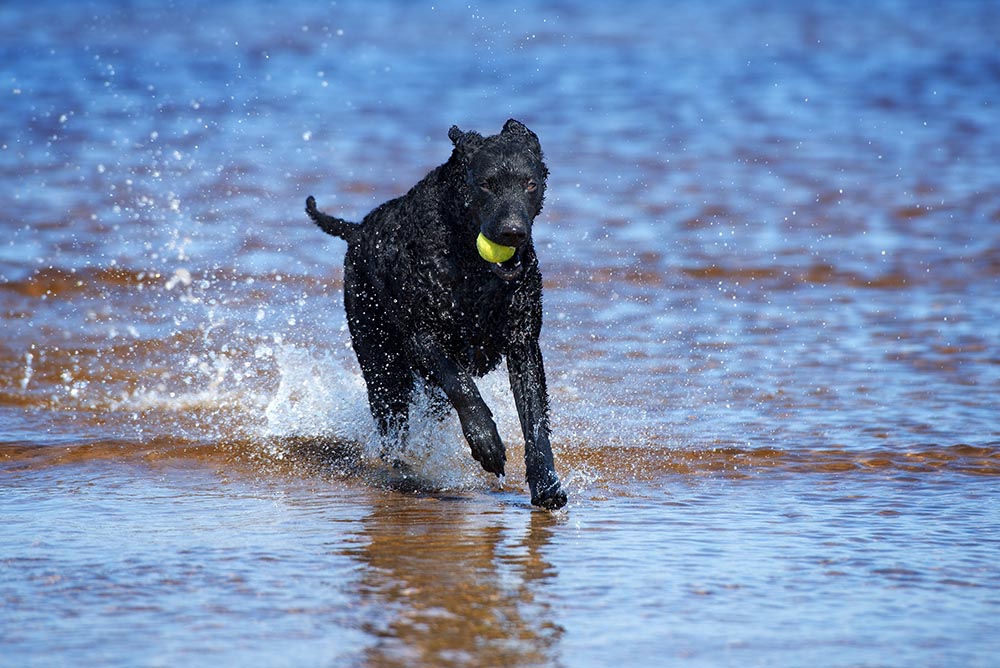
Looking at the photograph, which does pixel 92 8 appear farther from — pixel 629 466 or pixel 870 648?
pixel 870 648

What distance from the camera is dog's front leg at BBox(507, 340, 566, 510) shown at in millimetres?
5248

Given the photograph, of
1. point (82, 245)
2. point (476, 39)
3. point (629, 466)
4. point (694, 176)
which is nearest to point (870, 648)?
point (629, 466)

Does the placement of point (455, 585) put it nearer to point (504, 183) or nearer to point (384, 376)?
point (504, 183)

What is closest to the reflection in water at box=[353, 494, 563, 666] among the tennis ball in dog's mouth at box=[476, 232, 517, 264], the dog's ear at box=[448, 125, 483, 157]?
the tennis ball in dog's mouth at box=[476, 232, 517, 264]

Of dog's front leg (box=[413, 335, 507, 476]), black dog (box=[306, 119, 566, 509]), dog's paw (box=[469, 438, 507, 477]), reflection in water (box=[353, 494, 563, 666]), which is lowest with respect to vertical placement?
reflection in water (box=[353, 494, 563, 666])

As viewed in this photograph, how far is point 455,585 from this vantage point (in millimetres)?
4215

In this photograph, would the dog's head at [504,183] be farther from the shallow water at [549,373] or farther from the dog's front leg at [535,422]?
the shallow water at [549,373]

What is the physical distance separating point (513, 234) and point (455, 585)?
4.47ft

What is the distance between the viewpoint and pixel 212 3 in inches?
1081

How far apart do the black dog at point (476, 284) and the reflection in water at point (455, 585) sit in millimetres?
324

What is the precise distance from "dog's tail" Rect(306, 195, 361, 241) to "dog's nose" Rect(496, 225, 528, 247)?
Result: 1564mm

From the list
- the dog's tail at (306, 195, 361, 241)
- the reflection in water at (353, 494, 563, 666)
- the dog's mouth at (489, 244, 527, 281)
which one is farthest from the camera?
the dog's tail at (306, 195, 361, 241)

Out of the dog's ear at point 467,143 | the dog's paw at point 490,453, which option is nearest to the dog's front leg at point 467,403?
the dog's paw at point 490,453

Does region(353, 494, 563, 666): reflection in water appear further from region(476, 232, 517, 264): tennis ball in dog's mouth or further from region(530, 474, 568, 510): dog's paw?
region(476, 232, 517, 264): tennis ball in dog's mouth
